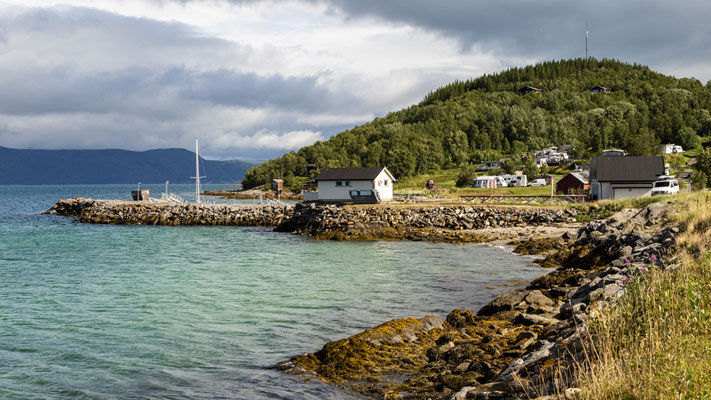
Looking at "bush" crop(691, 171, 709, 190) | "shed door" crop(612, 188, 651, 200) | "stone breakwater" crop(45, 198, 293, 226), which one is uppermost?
"bush" crop(691, 171, 709, 190)

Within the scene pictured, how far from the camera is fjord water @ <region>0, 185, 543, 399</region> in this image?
13.1m

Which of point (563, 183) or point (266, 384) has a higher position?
point (563, 183)

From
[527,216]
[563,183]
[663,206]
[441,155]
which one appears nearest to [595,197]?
[527,216]

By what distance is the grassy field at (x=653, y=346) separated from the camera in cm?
569

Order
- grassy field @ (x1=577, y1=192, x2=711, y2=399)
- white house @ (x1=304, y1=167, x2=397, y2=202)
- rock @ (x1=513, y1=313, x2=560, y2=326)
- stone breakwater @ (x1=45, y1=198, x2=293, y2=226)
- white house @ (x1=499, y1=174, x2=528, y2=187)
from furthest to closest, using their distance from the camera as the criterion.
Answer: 1. white house @ (x1=499, y1=174, x2=528, y2=187)
2. stone breakwater @ (x1=45, y1=198, x2=293, y2=226)
3. white house @ (x1=304, y1=167, x2=397, y2=202)
4. rock @ (x1=513, y1=313, x2=560, y2=326)
5. grassy field @ (x1=577, y1=192, x2=711, y2=399)

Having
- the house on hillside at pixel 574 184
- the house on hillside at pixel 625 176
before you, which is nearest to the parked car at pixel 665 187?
the house on hillside at pixel 625 176

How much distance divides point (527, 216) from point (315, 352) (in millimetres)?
39951

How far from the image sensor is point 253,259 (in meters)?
35.6

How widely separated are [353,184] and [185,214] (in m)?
24.3

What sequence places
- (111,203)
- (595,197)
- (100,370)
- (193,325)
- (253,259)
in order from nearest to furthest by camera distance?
(100,370)
(193,325)
(253,259)
(595,197)
(111,203)

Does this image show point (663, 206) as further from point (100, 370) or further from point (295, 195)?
Result: point (295, 195)

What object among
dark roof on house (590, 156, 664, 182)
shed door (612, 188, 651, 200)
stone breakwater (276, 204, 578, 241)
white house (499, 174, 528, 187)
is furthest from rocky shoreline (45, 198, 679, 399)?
white house (499, 174, 528, 187)

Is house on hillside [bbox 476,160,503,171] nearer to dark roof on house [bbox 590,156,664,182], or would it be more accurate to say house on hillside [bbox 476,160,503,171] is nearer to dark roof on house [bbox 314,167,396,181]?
dark roof on house [bbox 590,156,664,182]

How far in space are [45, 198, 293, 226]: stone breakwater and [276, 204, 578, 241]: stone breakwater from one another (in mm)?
13825
